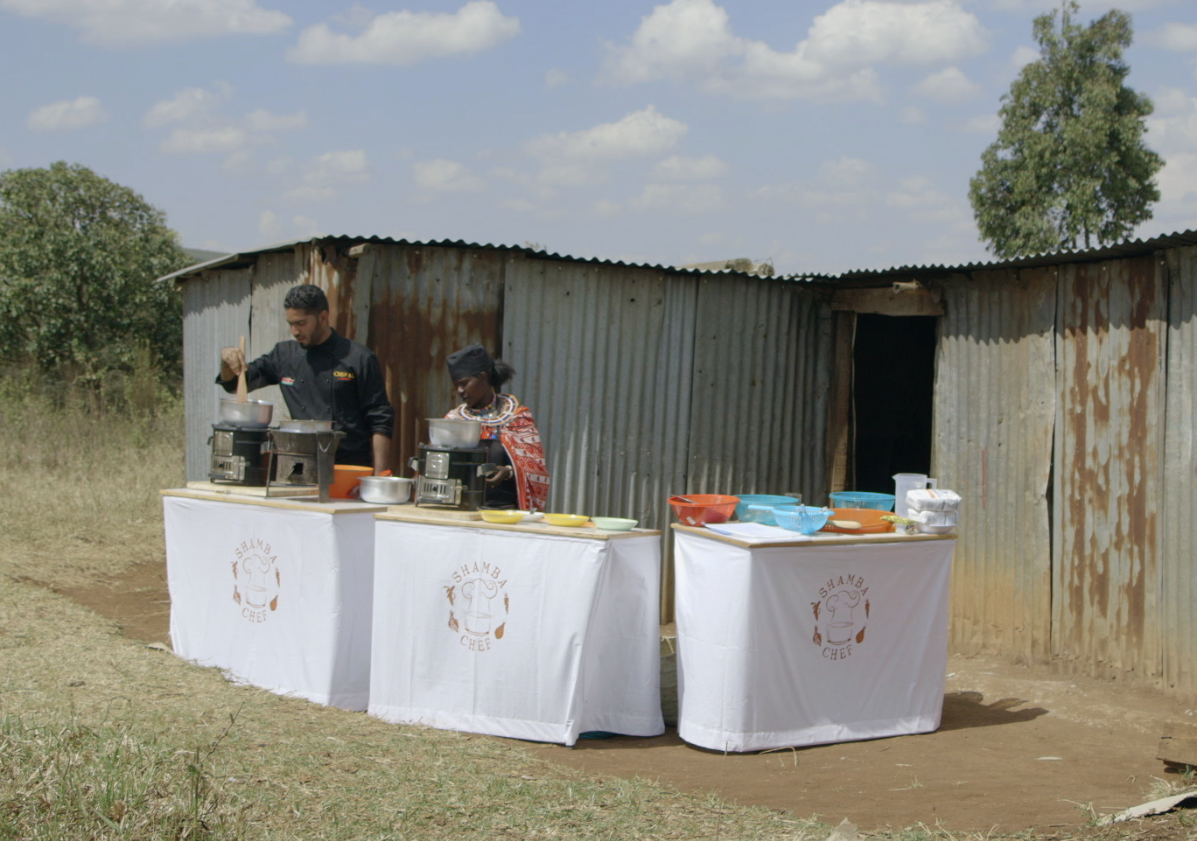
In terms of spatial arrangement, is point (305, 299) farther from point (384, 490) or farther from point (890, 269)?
point (890, 269)

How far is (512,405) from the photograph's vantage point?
17.8 feet

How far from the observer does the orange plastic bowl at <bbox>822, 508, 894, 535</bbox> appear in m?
4.89

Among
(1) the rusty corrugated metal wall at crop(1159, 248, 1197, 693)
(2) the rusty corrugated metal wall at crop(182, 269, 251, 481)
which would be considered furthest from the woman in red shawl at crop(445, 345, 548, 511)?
(2) the rusty corrugated metal wall at crop(182, 269, 251, 481)

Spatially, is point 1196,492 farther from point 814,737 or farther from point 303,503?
point 303,503

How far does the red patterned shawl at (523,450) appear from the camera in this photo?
5.25 m

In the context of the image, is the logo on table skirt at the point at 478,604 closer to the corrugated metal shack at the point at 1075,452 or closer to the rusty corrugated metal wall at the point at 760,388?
the rusty corrugated metal wall at the point at 760,388

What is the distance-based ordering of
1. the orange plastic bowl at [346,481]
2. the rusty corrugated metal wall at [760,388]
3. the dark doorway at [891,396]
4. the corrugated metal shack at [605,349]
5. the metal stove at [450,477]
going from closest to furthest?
the metal stove at [450,477], the orange plastic bowl at [346,481], the corrugated metal shack at [605,349], the rusty corrugated metal wall at [760,388], the dark doorway at [891,396]

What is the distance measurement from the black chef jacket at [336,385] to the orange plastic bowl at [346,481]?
0.28 metres

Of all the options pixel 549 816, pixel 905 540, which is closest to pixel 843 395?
pixel 905 540

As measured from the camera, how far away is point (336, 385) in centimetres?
542

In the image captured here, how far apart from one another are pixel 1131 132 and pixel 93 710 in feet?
54.1

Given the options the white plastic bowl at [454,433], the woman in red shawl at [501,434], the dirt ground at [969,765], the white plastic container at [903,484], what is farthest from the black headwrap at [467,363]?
the white plastic container at [903,484]

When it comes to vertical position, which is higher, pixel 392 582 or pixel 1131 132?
pixel 1131 132

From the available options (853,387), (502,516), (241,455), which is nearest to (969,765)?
(502,516)
